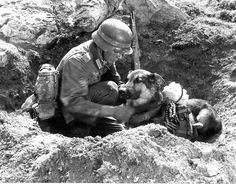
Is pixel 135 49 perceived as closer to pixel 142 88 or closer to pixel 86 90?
pixel 142 88

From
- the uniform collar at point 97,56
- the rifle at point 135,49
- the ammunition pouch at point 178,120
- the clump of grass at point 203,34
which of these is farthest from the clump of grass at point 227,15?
the uniform collar at point 97,56

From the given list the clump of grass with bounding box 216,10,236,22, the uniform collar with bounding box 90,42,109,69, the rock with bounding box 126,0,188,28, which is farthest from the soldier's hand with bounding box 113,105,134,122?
the clump of grass with bounding box 216,10,236,22

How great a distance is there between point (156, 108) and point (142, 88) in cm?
49

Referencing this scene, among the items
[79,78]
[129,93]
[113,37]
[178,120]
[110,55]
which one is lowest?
[178,120]

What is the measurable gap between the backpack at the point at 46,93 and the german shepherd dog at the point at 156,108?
37.4 inches

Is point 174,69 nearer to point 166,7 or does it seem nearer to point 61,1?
point 166,7

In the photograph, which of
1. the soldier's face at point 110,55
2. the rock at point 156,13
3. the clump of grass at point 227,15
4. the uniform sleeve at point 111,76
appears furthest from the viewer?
the clump of grass at point 227,15

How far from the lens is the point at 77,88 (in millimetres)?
6188

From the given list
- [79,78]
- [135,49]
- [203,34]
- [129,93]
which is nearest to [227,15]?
[203,34]

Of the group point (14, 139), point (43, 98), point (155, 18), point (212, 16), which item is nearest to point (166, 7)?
point (155, 18)

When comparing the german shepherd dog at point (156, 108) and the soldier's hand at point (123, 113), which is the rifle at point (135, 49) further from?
A: the soldier's hand at point (123, 113)

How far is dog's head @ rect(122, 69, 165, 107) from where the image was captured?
6.29 meters

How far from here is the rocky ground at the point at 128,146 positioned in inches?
196

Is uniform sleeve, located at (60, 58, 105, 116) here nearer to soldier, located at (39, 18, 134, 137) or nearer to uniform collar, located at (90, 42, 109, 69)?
soldier, located at (39, 18, 134, 137)
